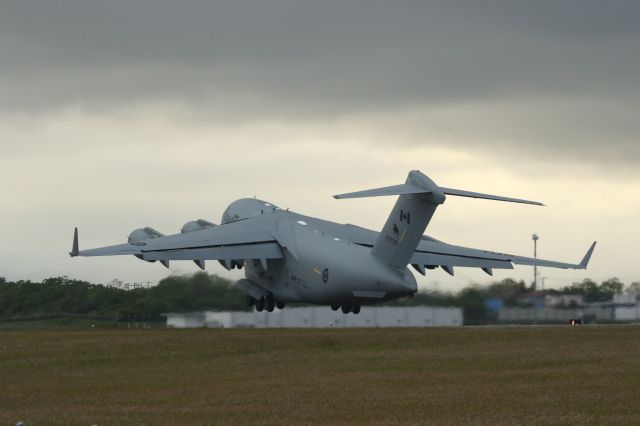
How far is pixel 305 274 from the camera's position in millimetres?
53875

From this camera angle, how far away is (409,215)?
47.5 metres

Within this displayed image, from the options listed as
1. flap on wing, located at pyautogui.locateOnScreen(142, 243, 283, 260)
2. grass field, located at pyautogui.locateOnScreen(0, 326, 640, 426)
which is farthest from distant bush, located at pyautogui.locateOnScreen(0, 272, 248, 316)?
grass field, located at pyautogui.locateOnScreen(0, 326, 640, 426)

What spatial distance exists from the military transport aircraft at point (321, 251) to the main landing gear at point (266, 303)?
5cm

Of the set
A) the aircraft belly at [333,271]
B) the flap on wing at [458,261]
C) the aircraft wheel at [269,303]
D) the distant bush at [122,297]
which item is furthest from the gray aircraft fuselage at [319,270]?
the flap on wing at [458,261]

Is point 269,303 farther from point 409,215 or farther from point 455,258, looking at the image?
point 409,215

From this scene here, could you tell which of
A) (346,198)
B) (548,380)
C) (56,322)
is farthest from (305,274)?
(548,380)

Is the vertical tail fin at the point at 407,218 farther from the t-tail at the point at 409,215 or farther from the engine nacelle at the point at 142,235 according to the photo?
the engine nacelle at the point at 142,235

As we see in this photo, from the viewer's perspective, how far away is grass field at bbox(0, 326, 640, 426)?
26.1 m

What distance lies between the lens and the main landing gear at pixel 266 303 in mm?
58250

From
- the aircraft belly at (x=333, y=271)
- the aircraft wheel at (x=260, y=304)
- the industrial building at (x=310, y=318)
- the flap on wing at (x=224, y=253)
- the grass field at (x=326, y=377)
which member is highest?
the flap on wing at (x=224, y=253)

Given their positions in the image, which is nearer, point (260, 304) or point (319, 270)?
point (319, 270)

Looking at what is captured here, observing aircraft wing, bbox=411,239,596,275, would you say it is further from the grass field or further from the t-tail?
the t-tail

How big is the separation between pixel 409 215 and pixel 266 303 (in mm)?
13370

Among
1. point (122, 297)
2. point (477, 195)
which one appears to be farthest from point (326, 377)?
point (122, 297)
